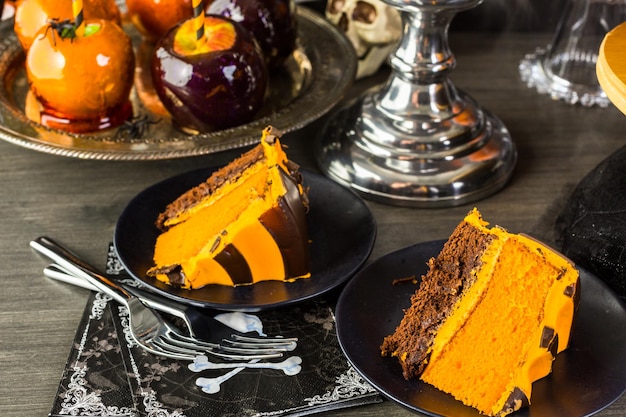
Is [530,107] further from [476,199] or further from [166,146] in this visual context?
[166,146]

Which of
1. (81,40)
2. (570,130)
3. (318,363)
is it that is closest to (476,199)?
(570,130)

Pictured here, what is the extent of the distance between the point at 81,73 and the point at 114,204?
0.15 metres

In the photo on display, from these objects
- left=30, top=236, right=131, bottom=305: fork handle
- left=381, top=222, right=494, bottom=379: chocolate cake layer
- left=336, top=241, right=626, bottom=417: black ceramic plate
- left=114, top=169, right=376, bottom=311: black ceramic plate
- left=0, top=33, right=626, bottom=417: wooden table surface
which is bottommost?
left=0, top=33, right=626, bottom=417: wooden table surface

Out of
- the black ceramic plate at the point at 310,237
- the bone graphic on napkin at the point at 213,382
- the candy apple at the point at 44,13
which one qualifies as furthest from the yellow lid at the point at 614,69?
the candy apple at the point at 44,13

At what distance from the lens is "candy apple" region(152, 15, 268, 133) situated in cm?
95

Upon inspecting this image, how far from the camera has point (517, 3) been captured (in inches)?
53.4

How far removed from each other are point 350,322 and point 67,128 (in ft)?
1.52

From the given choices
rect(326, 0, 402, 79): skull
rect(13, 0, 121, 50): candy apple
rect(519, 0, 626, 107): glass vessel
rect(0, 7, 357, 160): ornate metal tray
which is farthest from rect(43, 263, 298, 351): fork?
rect(519, 0, 626, 107): glass vessel

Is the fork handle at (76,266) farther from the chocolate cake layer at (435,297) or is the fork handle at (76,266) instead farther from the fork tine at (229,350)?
the chocolate cake layer at (435,297)

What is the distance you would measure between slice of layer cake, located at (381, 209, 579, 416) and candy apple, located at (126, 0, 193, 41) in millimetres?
531

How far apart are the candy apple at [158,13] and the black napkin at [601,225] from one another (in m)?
0.53

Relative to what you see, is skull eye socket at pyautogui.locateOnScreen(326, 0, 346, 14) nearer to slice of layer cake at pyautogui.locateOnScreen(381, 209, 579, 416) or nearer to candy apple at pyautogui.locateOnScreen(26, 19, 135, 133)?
candy apple at pyautogui.locateOnScreen(26, 19, 135, 133)

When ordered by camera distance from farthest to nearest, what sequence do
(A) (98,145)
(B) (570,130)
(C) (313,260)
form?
1. (B) (570,130)
2. (A) (98,145)
3. (C) (313,260)

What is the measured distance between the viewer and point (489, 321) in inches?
27.3
